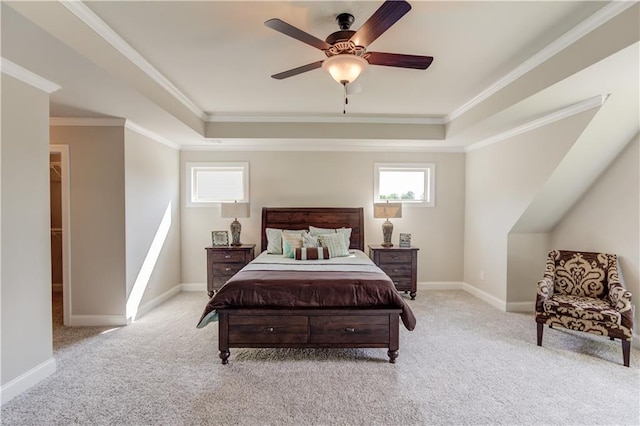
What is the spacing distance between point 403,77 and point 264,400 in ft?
10.3

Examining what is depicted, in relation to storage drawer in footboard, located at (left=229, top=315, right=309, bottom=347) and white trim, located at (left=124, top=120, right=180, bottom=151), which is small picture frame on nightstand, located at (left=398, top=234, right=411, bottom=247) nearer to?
storage drawer in footboard, located at (left=229, top=315, right=309, bottom=347)

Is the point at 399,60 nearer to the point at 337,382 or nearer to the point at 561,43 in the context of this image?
the point at 561,43

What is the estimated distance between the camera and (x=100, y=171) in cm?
377

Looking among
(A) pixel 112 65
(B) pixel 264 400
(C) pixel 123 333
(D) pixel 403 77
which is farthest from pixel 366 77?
(C) pixel 123 333

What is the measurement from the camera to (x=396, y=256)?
4945 mm

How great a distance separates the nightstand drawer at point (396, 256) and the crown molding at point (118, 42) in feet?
11.7

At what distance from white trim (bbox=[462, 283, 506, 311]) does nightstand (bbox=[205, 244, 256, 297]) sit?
3.70 metres

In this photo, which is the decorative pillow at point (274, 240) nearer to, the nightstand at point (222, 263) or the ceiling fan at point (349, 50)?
the nightstand at point (222, 263)

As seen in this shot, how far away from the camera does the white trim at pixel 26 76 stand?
225 centimetres

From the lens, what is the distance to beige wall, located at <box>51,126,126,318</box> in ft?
12.3

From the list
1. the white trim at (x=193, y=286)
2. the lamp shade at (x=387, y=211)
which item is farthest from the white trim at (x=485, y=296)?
the white trim at (x=193, y=286)

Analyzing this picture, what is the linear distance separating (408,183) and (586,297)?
2.89 metres

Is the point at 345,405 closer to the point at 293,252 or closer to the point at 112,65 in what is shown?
the point at 293,252

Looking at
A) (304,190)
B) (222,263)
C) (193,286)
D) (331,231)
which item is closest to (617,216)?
(331,231)
